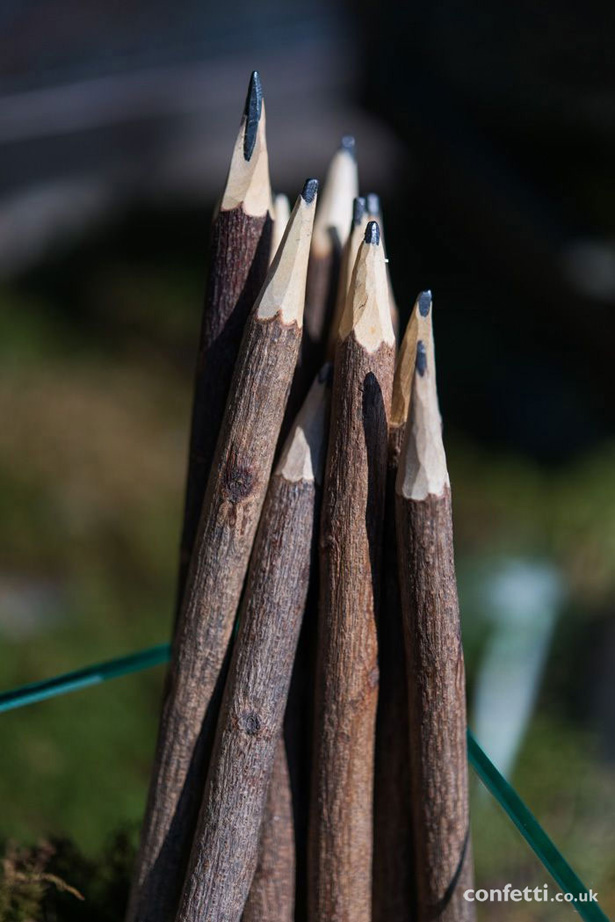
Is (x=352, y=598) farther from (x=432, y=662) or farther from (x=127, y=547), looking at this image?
(x=127, y=547)

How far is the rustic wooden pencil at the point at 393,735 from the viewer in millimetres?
508

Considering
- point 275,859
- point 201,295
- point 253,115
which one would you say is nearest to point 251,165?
point 253,115

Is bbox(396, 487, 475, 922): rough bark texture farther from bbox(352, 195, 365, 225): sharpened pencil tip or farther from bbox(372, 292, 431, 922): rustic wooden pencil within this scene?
bbox(352, 195, 365, 225): sharpened pencil tip

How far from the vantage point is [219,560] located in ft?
1.71

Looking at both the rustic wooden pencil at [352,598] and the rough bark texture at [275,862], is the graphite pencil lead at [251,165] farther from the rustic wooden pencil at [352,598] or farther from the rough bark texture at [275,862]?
the rough bark texture at [275,862]

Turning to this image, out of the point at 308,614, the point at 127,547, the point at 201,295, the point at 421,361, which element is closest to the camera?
the point at 421,361

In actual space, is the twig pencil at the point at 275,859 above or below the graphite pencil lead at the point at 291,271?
below

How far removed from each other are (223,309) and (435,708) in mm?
→ 241

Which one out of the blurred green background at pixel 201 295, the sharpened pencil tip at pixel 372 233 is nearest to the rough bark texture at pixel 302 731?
the sharpened pencil tip at pixel 372 233

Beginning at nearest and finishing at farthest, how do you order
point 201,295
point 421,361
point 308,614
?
point 421,361, point 308,614, point 201,295

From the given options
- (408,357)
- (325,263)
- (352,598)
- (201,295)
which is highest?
(201,295)

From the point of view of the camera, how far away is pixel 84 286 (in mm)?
2461

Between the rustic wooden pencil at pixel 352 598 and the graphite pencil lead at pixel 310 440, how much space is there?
0.01 m

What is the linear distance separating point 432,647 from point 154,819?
0.20 m
